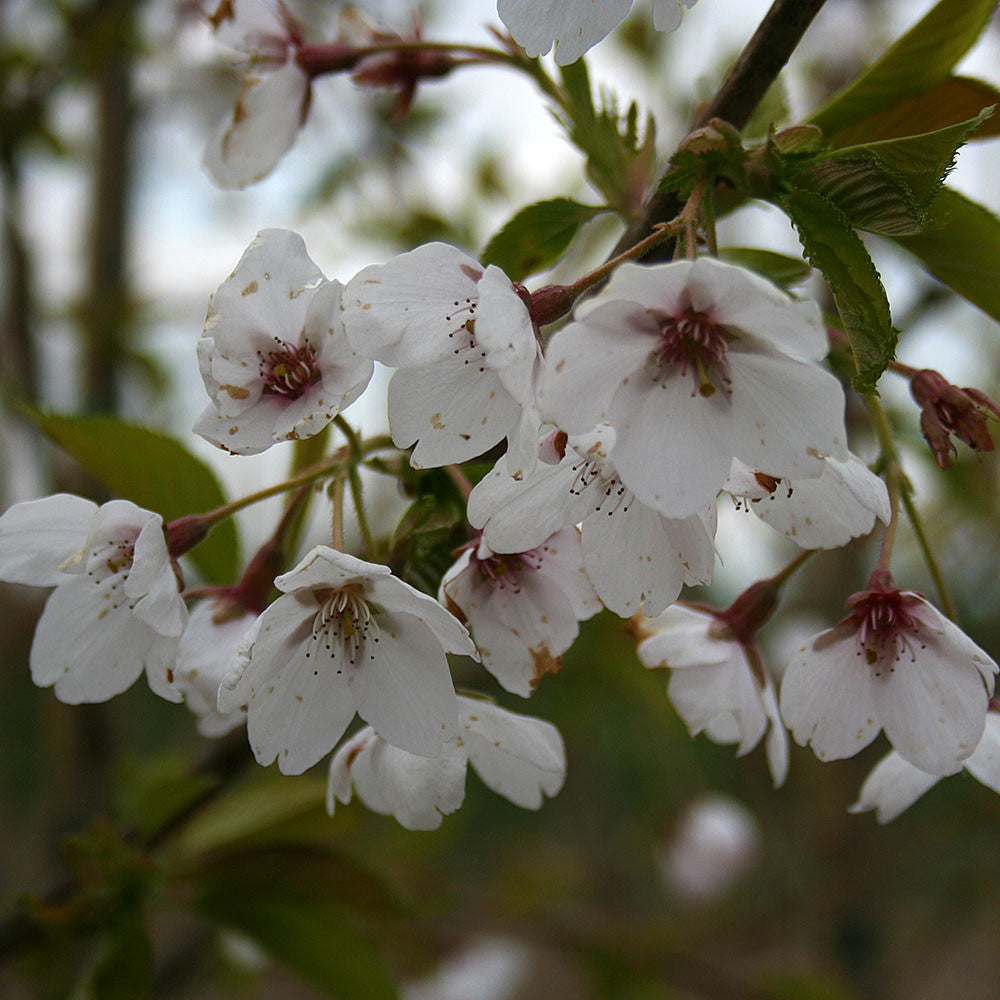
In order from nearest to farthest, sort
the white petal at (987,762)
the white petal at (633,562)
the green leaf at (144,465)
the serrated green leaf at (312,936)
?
the white petal at (633,562), the white petal at (987,762), the green leaf at (144,465), the serrated green leaf at (312,936)

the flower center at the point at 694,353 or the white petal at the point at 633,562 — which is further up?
the flower center at the point at 694,353

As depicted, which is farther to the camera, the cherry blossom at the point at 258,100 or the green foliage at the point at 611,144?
the cherry blossom at the point at 258,100

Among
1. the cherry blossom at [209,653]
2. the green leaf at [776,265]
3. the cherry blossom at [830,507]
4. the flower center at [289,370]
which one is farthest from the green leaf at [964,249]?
the cherry blossom at [209,653]

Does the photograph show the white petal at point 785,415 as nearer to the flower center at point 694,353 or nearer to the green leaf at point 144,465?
the flower center at point 694,353

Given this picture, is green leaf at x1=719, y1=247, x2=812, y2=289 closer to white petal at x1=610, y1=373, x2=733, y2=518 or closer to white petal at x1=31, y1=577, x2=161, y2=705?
white petal at x1=610, y1=373, x2=733, y2=518

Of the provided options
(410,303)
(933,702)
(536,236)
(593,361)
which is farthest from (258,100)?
(933,702)

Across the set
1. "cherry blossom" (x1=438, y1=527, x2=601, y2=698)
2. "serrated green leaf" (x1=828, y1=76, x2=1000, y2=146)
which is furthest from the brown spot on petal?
"serrated green leaf" (x1=828, y1=76, x2=1000, y2=146)

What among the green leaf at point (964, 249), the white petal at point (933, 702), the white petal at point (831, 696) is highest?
the green leaf at point (964, 249)

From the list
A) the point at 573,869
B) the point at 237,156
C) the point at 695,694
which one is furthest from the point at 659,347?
the point at 573,869
